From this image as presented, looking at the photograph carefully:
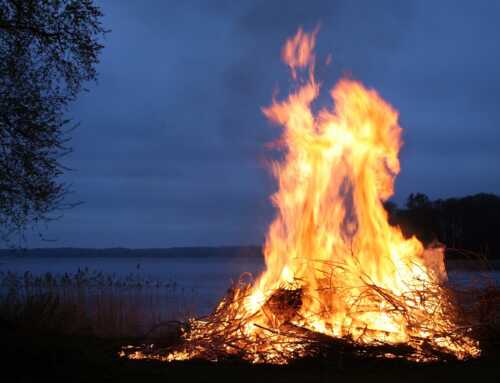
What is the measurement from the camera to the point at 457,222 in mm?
29250

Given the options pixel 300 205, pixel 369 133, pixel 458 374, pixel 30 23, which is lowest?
Answer: pixel 458 374

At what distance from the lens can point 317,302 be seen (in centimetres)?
811

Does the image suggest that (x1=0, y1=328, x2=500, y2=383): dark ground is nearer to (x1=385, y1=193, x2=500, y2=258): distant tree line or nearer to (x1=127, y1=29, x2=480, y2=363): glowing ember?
(x1=127, y1=29, x2=480, y2=363): glowing ember

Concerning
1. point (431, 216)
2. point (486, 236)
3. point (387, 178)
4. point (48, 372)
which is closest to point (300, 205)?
point (387, 178)

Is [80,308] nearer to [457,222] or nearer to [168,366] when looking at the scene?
[168,366]

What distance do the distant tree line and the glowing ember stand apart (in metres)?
16.5

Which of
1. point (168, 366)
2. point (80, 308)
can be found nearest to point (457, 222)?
point (80, 308)

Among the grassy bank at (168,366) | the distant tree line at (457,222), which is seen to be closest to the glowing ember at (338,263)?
the grassy bank at (168,366)

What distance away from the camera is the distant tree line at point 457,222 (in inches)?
1057

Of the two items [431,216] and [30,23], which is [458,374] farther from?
[431,216]

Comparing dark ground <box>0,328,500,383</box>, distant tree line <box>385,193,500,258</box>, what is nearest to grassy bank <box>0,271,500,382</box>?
dark ground <box>0,328,500,383</box>

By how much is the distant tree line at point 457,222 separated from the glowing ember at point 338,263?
54.0ft

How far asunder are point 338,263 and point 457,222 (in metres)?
22.9

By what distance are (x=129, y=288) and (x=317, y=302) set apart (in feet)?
29.2
